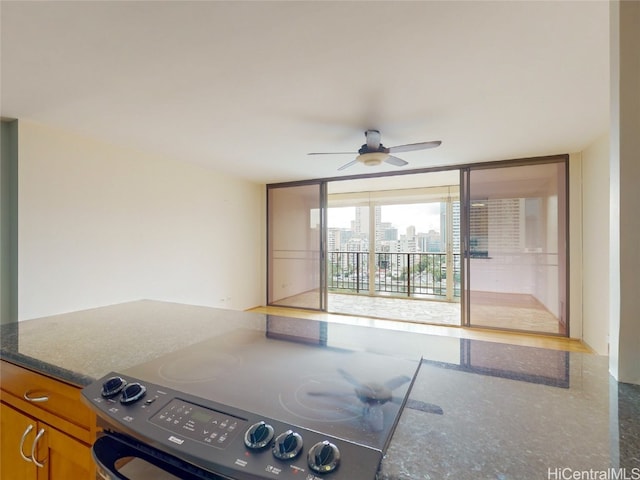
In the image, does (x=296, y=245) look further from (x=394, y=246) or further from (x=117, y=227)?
(x=117, y=227)

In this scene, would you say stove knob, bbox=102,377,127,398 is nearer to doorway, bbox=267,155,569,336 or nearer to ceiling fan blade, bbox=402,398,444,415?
ceiling fan blade, bbox=402,398,444,415

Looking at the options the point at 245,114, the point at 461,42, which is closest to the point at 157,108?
the point at 245,114

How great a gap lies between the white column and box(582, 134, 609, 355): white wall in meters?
2.93

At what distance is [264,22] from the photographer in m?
1.54

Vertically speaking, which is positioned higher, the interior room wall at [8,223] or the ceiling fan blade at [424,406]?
the interior room wall at [8,223]

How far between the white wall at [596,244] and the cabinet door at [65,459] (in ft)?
13.7

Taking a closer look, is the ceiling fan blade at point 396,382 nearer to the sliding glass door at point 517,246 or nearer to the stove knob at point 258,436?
the stove knob at point 258,436

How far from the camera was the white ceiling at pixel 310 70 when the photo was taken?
4.86ft

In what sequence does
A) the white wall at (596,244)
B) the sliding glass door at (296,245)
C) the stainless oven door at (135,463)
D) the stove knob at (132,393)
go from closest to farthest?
the stainless oven door at (135,463), the stove knob at (132,393), the white wall at (596,244), the sliding glass door at (296,245)

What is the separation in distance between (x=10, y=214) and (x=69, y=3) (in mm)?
2292

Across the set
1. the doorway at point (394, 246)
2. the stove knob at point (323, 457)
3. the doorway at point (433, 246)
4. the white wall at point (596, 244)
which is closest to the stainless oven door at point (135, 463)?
the stove knob at point (323, 457)

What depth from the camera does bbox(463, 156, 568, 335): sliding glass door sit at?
396 cm

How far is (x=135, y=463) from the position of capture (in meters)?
0.73

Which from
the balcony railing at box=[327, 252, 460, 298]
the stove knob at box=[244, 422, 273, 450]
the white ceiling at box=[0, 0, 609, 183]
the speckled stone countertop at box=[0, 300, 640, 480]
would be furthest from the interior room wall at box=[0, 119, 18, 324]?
the balcony railing at box=[327, 252, 460, 298]
